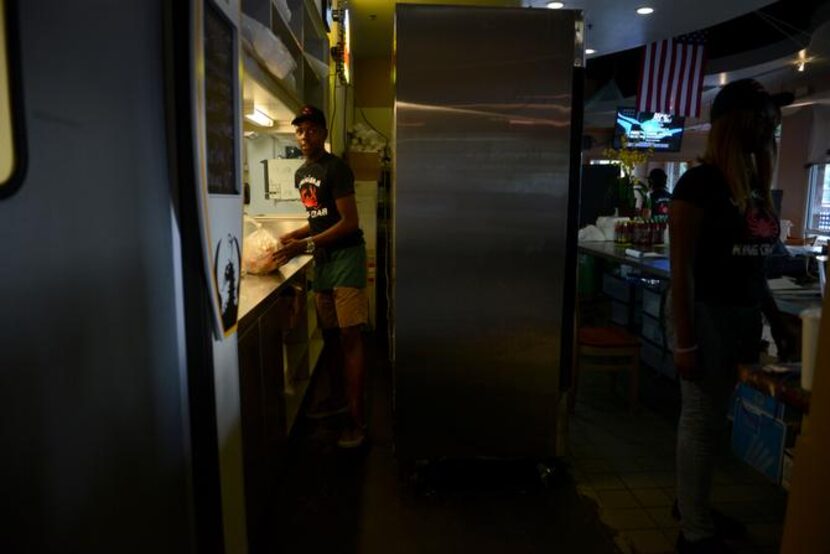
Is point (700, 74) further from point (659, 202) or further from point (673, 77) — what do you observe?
point (659, 202)

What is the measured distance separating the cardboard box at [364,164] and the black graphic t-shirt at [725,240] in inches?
140

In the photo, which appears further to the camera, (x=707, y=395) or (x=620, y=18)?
(x=620, y=18)

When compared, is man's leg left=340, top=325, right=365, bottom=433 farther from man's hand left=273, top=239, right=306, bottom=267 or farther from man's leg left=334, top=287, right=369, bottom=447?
man's hand left=273, top=239, right=306, bottom=267

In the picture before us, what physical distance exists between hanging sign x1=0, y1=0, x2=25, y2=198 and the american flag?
6791mm

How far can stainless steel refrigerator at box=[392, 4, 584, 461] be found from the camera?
2.09 m

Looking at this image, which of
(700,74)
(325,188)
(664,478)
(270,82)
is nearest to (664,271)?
(664,478)

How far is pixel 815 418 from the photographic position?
758 millimetres

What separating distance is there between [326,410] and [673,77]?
5.92 metres

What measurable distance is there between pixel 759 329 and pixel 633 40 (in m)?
5.22

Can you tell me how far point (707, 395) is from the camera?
5.55ft

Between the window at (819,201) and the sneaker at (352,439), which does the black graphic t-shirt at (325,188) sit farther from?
the window at (819,201)

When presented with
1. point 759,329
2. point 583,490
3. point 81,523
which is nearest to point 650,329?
point 583,490

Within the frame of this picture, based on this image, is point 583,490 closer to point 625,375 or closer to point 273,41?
point 625,375

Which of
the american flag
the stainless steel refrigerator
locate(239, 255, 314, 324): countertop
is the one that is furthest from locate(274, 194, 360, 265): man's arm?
the american flag
